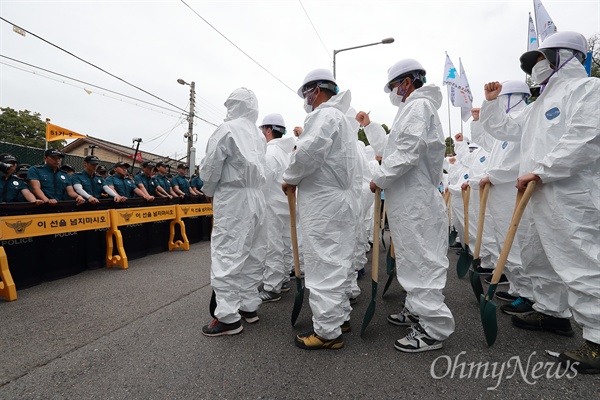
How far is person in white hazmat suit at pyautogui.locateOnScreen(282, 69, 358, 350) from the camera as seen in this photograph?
7.56ft

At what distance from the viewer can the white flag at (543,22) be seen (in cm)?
362

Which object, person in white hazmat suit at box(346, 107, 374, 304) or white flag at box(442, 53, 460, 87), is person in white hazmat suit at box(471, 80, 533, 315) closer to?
person in white hazmat suit at box(346, 107, 374, 304)

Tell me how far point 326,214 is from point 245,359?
1.23 metres

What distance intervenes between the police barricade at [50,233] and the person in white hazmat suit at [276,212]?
9.48 feet

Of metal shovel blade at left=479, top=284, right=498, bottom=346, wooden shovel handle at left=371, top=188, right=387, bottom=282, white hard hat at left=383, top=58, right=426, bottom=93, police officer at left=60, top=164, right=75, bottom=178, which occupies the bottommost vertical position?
metal shovel blade at left=479, top=284, right=498, bottom=346

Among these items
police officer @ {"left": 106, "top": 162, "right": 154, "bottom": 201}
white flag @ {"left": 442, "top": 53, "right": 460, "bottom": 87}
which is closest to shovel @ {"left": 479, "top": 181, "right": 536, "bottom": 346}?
white flag @ {"left": 442, "top": 53, "right": 460, "bottom": 87}

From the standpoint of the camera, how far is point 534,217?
88.9 inches

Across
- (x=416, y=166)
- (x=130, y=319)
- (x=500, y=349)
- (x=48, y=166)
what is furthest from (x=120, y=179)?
(x=500, y=349)

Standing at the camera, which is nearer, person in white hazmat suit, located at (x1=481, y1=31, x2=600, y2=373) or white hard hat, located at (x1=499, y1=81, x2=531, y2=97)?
person in white hazmat suit, located at (x1=481, y1=31, x2=600, y2=373)

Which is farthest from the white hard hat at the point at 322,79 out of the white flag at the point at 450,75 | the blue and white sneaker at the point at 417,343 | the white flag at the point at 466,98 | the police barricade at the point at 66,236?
the white flag at the point at 450,75

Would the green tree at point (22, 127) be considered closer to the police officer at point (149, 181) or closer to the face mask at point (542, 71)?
the police officer at point (149, 181)

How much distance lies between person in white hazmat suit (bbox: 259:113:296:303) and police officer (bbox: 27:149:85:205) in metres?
3.36

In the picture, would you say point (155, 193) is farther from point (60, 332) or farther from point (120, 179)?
point (60, 332)

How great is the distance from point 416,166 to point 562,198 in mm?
971
